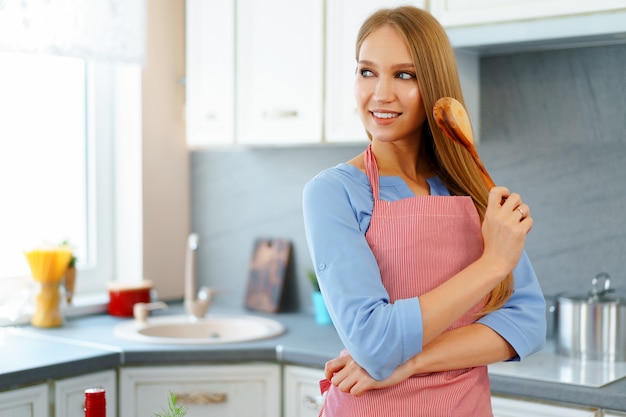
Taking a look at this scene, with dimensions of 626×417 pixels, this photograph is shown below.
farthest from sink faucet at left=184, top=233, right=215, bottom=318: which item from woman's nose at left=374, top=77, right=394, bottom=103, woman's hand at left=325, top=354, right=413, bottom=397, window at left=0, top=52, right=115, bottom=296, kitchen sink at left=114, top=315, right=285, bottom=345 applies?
woman's nose at left=374, top=77, right=394, bottom=103

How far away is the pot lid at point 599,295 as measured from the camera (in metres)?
2.30

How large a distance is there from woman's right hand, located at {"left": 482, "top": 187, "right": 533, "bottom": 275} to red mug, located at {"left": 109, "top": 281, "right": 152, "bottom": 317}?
6.30 ft

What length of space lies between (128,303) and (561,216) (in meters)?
1.48

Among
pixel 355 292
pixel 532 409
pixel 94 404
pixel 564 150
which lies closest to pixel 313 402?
pixel 532 409

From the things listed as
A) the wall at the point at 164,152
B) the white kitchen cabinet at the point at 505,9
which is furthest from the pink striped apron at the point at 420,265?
the wall at the point at 164,152

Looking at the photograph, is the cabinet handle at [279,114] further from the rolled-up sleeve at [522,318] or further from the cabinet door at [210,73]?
the rolled-up sleeve at [522,318]

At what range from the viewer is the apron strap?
147 cm

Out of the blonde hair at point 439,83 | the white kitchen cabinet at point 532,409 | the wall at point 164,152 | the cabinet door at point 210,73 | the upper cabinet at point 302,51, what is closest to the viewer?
the blonde hair at point 439,83

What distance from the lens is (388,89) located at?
1.42 meters

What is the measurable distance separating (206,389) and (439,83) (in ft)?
4.56

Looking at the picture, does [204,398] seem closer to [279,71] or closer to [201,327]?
[201,327]

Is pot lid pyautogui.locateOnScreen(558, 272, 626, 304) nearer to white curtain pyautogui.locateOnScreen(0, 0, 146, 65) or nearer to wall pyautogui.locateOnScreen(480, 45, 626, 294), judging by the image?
wall pyautogui.locateOnScreen(480, 45, 626, 294)

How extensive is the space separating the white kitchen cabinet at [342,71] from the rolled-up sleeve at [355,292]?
123 cm

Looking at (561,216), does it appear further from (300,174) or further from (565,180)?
(300,174)
